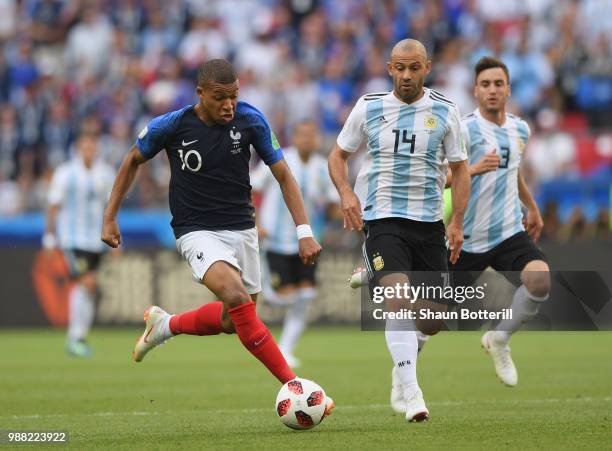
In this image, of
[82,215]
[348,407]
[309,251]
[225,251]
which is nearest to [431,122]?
[309,251]

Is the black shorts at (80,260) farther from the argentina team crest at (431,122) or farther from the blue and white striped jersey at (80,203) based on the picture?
the argentina team crest at (431,122)

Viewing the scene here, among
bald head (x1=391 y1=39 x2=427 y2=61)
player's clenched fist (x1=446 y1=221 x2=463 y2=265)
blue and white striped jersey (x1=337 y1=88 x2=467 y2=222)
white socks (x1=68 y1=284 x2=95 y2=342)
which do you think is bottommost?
white socks (x1=68 y1=284 x2=95 y2=342)

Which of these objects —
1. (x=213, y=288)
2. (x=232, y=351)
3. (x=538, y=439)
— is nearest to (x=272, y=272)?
(x=232, y=351)

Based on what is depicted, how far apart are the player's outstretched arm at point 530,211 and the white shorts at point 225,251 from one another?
2.88 m

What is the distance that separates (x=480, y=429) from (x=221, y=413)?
2.24 m

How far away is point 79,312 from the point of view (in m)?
16.5

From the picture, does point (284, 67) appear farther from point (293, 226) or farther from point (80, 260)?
point (293, 226)

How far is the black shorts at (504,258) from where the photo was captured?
10391mm

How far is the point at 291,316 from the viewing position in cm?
1512

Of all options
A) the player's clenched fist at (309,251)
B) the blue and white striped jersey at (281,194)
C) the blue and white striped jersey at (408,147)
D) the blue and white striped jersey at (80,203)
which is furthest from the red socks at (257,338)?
the blue and white striped jersey at (80,203)

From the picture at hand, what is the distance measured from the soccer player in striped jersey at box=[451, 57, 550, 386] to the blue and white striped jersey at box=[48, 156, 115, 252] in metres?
7.49

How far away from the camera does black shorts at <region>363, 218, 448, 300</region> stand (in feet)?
28.8

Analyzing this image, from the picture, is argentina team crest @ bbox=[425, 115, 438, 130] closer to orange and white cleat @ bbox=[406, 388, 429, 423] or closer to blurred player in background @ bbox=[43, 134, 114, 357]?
orange and white cleat @ bbox=[406, 388, 429, 423]

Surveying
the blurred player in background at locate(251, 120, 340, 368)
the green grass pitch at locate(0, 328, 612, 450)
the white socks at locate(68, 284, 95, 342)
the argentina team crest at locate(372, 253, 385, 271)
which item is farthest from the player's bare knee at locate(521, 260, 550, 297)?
the white socks at locate(68, 284, 95, 342)
